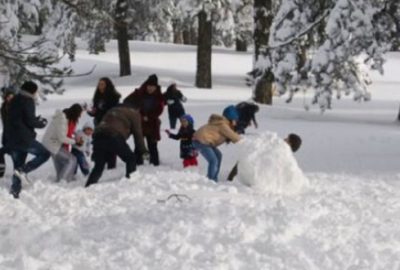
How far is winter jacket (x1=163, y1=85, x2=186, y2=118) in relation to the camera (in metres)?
16.3

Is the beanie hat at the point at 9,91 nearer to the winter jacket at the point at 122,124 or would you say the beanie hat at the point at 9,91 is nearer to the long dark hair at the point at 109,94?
the long dark hair at the point at 109,94

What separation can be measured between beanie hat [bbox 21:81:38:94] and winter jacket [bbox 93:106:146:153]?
102 cm

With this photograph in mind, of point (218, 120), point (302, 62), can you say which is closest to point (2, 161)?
point (218, 120)

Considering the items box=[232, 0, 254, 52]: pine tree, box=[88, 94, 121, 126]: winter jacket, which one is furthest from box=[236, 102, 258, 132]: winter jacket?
box=[232, 0, 254, 52]: pine tree

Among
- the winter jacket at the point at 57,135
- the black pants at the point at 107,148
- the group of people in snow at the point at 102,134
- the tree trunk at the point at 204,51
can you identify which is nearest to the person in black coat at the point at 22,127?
the group of people in snow at the point at 102,134

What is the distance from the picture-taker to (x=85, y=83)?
30141 mm

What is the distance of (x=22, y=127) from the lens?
33.7 feet

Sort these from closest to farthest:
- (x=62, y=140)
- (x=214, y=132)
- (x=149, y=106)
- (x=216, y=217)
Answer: (x=216, y=217)
(x=62, y=140)
(x=214, y=132)
(x=149, y=106)

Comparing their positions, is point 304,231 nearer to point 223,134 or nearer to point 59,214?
point 59,214

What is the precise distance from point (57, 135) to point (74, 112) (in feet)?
2.18

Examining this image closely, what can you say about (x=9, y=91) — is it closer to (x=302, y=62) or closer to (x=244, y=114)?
(x=244, y=114)

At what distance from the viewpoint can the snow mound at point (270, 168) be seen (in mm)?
10664

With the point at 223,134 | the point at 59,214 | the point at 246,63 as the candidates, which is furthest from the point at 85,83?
the point at 59,214

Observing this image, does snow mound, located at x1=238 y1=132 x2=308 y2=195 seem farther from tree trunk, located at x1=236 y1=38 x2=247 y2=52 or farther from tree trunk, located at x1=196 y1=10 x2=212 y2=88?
tree trunk, located at x1=236 y1=38 x2=247 y2=52
